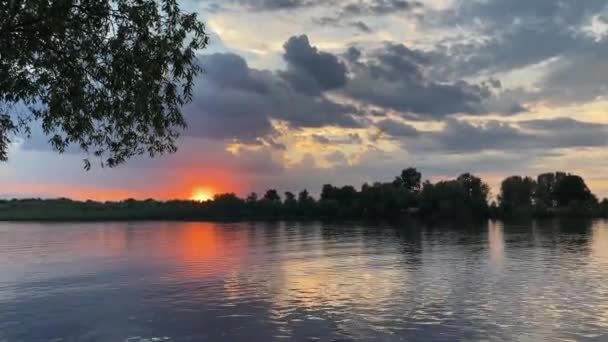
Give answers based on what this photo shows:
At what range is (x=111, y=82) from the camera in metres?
16.3

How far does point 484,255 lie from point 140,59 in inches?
2231

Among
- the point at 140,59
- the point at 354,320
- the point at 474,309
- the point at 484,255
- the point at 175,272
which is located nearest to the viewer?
the point at 140,59

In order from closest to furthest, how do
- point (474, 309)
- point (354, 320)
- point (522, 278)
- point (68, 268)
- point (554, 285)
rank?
point (354, 320)
point (474, 309)
point (554, 285)
point (522, 278)
point (68, 268)

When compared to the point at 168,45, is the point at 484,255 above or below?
below

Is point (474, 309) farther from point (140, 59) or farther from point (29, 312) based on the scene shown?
point (29, 312)

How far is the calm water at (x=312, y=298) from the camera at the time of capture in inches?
1069

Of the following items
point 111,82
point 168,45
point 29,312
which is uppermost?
point 168,45

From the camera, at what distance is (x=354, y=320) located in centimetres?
2886

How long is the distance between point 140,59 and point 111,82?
115 cm

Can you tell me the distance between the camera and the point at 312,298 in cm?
3606

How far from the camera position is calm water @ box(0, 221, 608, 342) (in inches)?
1069

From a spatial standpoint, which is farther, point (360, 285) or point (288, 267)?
point (288, 267)

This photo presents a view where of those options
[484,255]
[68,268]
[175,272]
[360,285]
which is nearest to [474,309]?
[360,285]

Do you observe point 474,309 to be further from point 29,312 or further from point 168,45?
point 29,312
